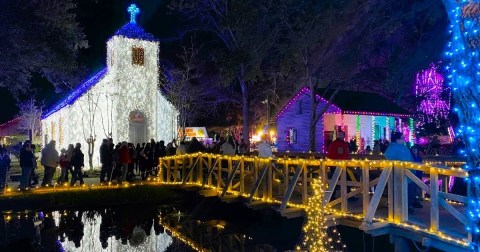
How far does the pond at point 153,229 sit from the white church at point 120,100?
8918mm

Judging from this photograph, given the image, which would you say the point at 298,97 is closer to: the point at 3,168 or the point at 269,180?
the point at 3,168

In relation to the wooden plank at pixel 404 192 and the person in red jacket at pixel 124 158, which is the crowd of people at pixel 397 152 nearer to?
the wooden plank at pixel 404 192

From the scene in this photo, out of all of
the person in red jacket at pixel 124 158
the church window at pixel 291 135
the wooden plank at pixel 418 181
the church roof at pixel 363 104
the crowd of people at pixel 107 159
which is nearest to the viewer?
the wooden plank at pixel 418 181

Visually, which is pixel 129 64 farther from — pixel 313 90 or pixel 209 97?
pixel 209 97

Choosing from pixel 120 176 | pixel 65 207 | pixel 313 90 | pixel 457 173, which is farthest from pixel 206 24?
pixel 457 173

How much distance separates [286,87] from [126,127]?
16.5 m

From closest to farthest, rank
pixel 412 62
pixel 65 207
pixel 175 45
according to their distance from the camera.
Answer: pixel 65 207, pixel 412 62, pixel 175 45

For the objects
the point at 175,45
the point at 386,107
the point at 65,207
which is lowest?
the point at 65,207

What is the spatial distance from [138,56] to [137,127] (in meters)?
3.75

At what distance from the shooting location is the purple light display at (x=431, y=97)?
38844 millimetres

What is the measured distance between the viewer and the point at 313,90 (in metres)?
28.1

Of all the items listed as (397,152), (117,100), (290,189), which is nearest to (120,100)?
(117,100)

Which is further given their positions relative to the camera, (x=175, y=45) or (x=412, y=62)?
(x=175, y=45)

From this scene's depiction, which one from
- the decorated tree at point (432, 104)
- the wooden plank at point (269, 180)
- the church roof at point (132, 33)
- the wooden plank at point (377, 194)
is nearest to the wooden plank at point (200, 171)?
the wooden plank at point (269, 180)
